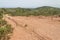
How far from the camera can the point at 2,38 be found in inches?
714

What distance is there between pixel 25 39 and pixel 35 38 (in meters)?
0.83

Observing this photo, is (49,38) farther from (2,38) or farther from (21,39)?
(2,38)

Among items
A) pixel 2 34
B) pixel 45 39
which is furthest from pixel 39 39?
pixel 2 34

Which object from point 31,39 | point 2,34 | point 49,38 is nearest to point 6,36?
point 2,34

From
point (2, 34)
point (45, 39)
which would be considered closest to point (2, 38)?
point (2, 34)

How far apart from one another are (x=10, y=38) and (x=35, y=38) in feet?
6.47

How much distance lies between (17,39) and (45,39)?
7.16 feet

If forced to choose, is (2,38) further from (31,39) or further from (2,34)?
(31,39)

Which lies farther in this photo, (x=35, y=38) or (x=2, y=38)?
(x=35, y=38)

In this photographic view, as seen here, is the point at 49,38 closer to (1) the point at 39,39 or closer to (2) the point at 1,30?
(1) the point at 39,39

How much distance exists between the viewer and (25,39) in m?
19.1

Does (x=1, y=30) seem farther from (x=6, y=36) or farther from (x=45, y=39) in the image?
(x=45, y=39)

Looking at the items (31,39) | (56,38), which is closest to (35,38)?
(31,39)

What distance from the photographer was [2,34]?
1862 cm
